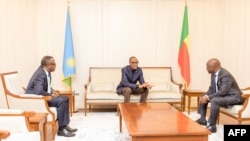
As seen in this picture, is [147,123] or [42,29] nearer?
[147,123]

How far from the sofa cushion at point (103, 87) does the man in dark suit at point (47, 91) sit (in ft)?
5.84

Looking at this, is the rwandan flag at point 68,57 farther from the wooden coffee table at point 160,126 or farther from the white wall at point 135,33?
the wooden coffee table at point 160,126

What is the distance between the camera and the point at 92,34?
636 centimetres

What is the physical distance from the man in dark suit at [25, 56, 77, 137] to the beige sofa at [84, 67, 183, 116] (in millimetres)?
1338

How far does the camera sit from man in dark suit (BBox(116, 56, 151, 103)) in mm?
5402

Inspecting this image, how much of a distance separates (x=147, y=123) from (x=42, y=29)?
3.98 meters

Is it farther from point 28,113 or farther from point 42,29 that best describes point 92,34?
point 28,113

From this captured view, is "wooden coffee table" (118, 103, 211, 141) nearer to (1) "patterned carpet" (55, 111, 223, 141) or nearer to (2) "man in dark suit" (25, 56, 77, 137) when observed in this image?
(1) "patterned carpet" (55, 111, 223, 141)

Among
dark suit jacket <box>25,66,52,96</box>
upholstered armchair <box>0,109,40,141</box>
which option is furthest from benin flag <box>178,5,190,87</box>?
upholstered armchair <box>0,109,40,141</box>

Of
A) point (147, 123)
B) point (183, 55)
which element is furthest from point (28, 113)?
point (183, 55)

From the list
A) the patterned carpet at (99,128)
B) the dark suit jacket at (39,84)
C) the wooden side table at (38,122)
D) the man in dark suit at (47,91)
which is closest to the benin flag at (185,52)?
the patterned carpet at (99,128)

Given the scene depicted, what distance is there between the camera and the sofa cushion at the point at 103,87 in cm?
597

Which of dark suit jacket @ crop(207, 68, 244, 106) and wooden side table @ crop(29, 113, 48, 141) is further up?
dark suit jacket @ crop(207, 68, 244, 106)

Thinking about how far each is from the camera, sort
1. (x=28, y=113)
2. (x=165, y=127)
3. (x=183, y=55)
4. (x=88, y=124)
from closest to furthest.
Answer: (x=28, y=113), (x=165, y=127), (x=88, y=124), (x=183, y=55)
